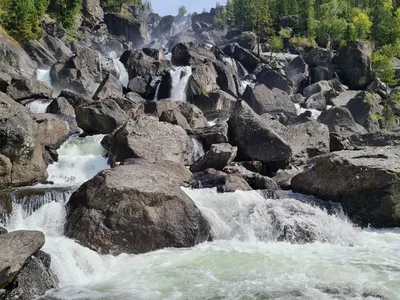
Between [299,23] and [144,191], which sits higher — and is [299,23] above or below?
above

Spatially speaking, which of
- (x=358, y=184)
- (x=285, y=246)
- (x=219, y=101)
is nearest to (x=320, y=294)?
(x=285, y=246)

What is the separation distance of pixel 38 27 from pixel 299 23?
53.5 metres

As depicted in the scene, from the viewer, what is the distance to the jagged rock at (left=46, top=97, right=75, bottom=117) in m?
31.3

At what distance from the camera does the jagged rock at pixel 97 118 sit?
28031mm

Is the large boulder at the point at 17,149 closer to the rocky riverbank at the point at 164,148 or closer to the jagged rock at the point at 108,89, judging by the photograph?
the rocky riverbank at the point at 164,148

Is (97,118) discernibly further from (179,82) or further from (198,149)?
(179,82)

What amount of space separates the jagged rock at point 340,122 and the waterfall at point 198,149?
48.3 feet

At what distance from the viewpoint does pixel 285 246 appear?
46.7 ft

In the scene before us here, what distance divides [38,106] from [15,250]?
25.6 meters

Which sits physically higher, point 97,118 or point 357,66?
point 357,66

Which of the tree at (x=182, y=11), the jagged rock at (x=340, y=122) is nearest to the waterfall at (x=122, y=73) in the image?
the jagged rock at (x=340, y=122)

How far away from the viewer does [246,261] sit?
12477 mm

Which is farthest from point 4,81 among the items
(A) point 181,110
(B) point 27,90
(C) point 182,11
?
(C) point 182,11

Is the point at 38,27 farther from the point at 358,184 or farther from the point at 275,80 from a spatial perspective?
the point at 358,184
